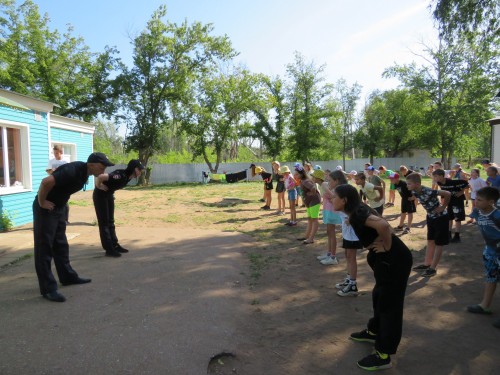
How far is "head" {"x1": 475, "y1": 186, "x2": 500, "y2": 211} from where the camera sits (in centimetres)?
408

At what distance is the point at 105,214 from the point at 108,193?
0.36 m

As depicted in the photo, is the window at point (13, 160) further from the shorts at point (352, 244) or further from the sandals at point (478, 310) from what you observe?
the sandals at point (478, 310)

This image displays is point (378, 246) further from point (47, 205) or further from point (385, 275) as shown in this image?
point (47, 205)

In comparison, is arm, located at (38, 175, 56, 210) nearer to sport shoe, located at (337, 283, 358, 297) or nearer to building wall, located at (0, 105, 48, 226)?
sport shoe, located at (337, 283, 358, 297)

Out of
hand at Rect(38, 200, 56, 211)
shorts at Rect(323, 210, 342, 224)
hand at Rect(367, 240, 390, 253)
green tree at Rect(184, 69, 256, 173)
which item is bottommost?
shorts at Rect(323, 210, 342, 224)

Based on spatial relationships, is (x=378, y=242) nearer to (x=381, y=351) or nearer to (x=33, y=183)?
(x=381, y=351)

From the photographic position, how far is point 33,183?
1029cm

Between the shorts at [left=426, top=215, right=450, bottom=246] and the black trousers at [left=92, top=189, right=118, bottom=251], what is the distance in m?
5.18

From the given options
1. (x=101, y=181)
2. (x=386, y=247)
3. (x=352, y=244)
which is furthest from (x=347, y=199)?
(x=101, y=181)

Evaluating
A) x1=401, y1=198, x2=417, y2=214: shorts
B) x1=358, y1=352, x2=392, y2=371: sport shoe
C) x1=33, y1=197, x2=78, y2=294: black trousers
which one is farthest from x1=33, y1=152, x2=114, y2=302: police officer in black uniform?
x1=401, y1=198, x2=417, y2=214: shorts

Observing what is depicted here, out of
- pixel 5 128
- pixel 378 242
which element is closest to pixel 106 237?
pixel 378 242

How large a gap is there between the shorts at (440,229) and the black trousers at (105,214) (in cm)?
518

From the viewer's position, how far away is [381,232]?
2.94 m

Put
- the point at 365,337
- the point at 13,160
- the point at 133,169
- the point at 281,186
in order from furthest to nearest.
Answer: the point at 281,186 < the point at 13,160 < the point at 133,169 < the point at 365,337
